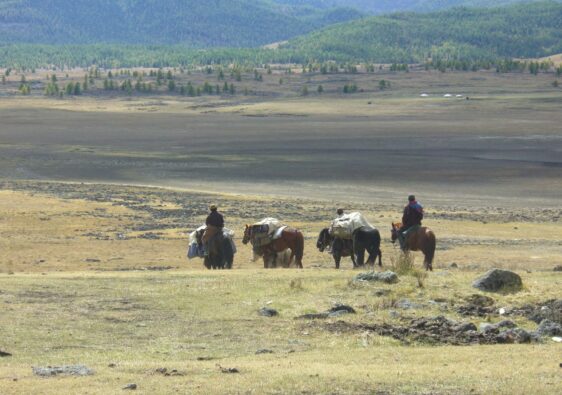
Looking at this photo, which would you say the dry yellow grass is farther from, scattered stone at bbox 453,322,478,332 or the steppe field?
scattered stone at bbox 453,322,478,332

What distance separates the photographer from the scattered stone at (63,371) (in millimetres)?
14336

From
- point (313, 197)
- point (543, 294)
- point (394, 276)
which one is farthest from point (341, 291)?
point (313, 197)

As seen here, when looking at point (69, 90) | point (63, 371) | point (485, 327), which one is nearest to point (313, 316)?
point (485, 327)

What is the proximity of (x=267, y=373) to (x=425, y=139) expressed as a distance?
64.1 m

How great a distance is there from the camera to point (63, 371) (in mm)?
14445

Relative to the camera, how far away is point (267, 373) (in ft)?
47.3

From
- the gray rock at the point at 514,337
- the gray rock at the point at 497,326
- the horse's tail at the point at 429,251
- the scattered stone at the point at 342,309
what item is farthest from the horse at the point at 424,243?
the gray rock at the point at 514,337

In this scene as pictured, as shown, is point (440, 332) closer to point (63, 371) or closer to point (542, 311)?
point (542, 311)

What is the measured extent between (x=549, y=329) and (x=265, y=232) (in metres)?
11.1

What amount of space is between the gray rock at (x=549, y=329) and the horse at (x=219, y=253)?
11216 mm

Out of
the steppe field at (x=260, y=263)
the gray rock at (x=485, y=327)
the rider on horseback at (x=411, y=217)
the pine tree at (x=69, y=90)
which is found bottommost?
the pine tree at (x=69, y=90)

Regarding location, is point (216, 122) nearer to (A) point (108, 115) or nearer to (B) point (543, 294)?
(A) point (108, 115)

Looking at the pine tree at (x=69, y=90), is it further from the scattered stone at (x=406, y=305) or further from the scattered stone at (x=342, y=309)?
the scattered stone at (x=342, y=309)

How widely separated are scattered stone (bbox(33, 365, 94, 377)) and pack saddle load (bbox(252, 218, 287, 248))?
13.4m
